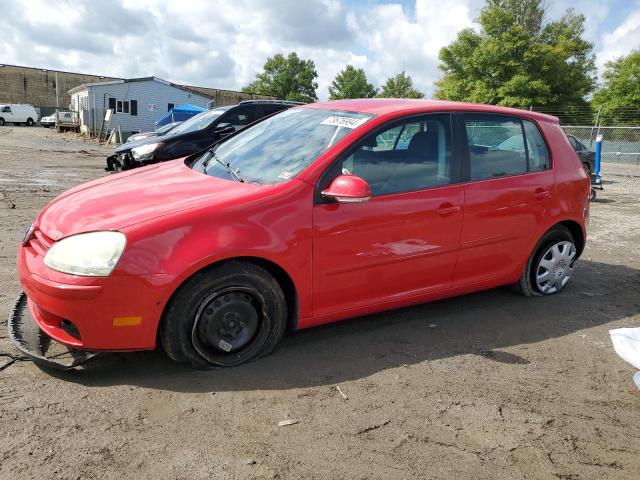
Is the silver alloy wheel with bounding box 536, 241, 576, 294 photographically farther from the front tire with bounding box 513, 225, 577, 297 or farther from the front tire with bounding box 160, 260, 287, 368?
the front tire with bounding box 160, 260, 287, 368

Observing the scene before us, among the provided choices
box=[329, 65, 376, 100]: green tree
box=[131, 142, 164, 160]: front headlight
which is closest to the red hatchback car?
box=[131, 142, 164, 160]: front headlight

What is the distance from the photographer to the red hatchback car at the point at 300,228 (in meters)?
2.87

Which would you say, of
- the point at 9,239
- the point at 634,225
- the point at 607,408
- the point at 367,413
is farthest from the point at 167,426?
the point at 634,225

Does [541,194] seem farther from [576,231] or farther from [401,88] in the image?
[401,88]

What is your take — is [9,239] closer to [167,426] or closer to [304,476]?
[167,426]

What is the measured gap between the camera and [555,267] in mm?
4781

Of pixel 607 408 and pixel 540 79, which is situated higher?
pixel 540 79

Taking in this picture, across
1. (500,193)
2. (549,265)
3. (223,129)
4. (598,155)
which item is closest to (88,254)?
(500,193)

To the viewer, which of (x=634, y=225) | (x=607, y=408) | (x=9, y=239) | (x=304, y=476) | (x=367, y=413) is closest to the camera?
(x=304, y=476)

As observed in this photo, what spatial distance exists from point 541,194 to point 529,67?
46.0 metres

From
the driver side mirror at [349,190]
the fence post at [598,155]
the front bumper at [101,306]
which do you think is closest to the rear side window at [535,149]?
the driver side mirror at [349,190]

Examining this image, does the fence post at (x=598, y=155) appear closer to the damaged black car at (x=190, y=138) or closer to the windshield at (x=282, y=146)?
the damaged black car at (x=190, y=138)

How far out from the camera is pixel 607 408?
304cm

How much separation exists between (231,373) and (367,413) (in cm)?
87
